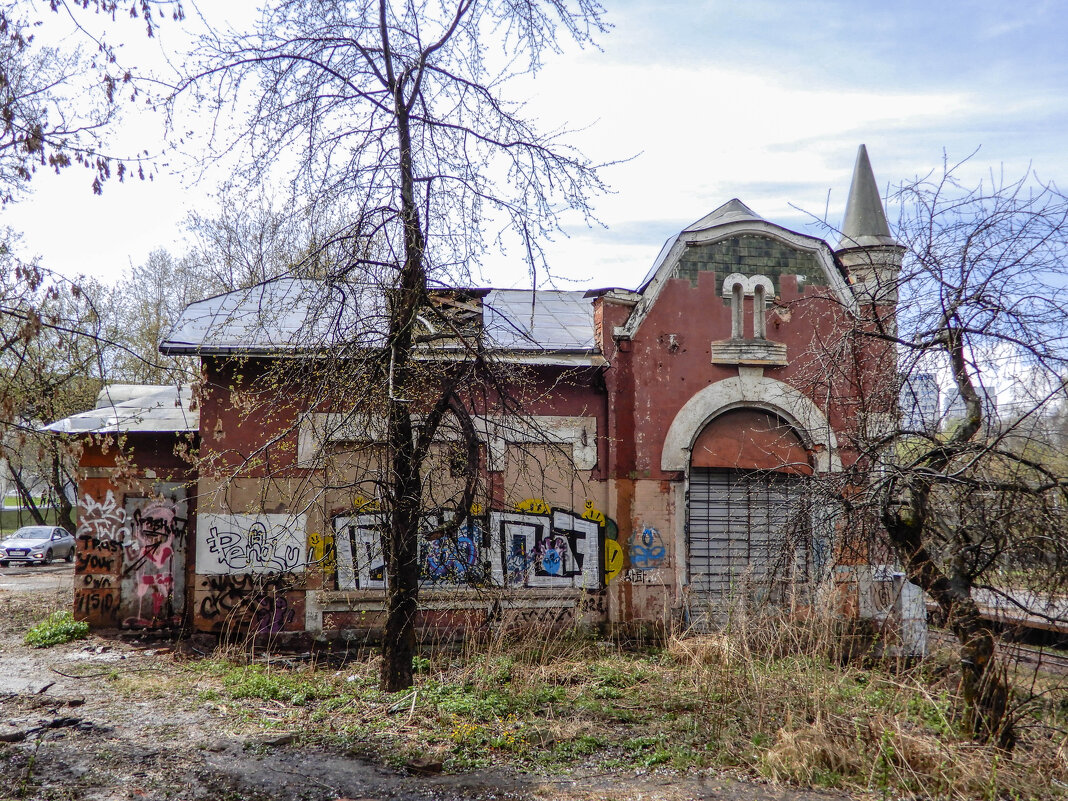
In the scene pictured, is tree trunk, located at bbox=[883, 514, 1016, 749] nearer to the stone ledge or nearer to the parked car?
the stone ledge

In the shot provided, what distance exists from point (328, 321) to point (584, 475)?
5.10 metres

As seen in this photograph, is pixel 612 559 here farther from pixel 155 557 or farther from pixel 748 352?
pixel 155 557

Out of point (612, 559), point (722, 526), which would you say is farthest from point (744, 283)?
point (612, 559)

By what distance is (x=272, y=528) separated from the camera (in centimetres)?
1224

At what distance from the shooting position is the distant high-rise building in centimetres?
792

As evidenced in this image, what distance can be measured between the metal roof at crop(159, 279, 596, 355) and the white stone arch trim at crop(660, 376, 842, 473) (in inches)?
74.5

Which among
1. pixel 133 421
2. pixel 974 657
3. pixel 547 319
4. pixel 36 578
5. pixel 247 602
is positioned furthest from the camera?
pixel 36 578

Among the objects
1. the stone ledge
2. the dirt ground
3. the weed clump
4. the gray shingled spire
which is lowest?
the dirt ground

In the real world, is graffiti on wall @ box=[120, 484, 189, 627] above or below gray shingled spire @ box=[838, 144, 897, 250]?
below

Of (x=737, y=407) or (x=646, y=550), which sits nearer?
(x=646, y=550)

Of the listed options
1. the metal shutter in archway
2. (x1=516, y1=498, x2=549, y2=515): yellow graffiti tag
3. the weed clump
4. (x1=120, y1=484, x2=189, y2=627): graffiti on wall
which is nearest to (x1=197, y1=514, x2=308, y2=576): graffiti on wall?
(x1=120, y1=484, x2=189, y2=627): graffiti on wall

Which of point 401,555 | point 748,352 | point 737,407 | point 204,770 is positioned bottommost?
point 204,770

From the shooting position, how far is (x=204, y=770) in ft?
22.8

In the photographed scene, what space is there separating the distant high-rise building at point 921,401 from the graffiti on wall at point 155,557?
418 inches
